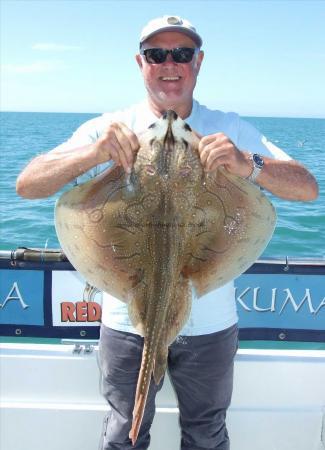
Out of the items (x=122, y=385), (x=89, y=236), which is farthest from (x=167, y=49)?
(x=122, y=385)

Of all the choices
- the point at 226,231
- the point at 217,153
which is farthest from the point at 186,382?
the point at 217,153

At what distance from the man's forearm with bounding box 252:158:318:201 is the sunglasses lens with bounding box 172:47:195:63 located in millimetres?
713

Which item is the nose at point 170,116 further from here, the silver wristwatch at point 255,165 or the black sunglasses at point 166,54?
the black sunglasses at point 166,54

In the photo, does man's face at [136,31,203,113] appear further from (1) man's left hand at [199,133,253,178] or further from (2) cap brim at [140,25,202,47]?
(1) man's left hand at [199,133,253,178]

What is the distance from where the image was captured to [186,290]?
7.32 feet

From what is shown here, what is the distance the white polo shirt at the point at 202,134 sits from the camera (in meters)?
2.61

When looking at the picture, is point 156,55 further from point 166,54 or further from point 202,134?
point 202,134

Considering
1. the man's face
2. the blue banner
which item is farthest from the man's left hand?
the blue banner

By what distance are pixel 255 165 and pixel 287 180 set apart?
0.25 meters

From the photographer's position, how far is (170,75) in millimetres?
2623

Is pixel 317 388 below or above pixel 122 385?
below

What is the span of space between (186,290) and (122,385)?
0.80m

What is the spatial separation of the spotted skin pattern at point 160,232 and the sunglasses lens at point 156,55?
0.71m

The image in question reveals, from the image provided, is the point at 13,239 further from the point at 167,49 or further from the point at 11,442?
the point at 167,49
